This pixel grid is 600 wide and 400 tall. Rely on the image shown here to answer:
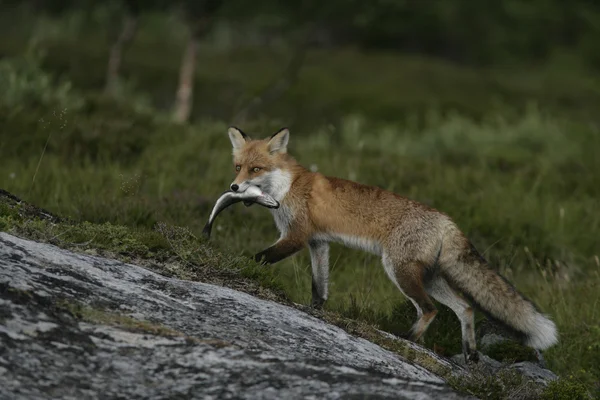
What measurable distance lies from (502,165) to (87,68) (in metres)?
19.3

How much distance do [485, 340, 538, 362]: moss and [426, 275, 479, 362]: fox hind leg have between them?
29 centimetres

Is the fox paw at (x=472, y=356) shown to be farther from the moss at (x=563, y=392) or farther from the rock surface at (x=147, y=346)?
the rock surface at (x=147, y=346)

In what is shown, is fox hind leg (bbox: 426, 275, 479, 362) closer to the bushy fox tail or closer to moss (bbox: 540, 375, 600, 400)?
the bushy fox tail

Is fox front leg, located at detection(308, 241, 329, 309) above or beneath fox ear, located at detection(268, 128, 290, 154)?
beneath

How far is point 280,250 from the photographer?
704 centimetres

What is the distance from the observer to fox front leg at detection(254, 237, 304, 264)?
691 centimetres

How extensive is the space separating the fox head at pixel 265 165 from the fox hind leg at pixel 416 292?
1.46 m

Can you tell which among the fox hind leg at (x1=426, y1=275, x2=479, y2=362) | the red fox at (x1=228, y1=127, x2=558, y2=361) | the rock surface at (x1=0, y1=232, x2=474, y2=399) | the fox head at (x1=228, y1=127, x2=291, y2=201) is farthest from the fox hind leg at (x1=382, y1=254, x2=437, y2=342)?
the rock surface at (x1=0, y1=232, x2=474, y2=399)

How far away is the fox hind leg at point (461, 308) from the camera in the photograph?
6730 mm

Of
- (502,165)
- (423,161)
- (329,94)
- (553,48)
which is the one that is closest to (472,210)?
(423,161)

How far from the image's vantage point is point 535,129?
19516 millimetres

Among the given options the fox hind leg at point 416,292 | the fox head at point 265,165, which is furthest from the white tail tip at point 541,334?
the fox head at point 265,165

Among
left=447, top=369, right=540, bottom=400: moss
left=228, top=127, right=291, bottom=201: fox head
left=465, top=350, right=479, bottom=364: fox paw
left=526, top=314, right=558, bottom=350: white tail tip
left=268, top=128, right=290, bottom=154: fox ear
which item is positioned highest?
left=268, top=128, right=290, bottom=154: fox ear

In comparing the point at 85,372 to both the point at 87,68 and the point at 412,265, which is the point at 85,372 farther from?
the point at 87,68
